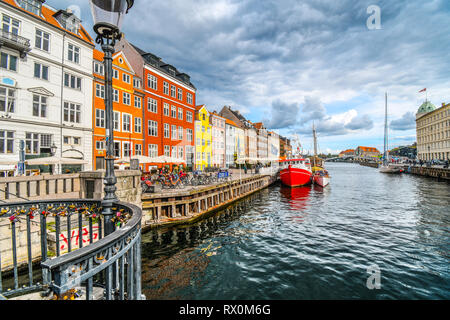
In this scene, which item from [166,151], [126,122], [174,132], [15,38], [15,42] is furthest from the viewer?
[174,132]

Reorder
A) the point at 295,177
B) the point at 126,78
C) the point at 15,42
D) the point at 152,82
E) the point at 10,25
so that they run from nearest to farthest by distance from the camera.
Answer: the point at 15,42, the point at 10,25, the point at 126,78, the point at 152,82, the point at 295,177

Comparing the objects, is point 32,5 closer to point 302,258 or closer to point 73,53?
point 73,53

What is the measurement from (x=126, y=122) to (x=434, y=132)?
10246 centimetres

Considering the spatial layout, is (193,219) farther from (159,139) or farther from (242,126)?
(242,126)

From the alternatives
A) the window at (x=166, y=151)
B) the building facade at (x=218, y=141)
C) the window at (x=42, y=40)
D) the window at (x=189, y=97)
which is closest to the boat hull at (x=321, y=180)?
the building facade at (x=218, y=141)

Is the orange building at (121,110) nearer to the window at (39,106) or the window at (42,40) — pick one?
the window at (39,106)

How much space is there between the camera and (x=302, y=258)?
10.4 m

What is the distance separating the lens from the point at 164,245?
12.3m

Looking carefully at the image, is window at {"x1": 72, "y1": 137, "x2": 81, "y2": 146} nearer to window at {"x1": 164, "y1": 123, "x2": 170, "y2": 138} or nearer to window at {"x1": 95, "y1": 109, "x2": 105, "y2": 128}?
window at {"x1": 95, "y1": 109, "x2": 105, "y2": 128}

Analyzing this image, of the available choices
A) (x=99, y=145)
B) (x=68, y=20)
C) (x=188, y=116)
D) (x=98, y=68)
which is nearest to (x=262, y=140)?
(x=188, y=116)

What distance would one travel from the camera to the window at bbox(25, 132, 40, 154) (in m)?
18.5

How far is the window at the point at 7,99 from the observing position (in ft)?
56.7

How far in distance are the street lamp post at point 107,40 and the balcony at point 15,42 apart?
63.7 ft

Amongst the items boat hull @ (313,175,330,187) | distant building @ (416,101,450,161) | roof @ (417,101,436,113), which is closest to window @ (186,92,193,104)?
boat hull @ (313,175,330,187)
